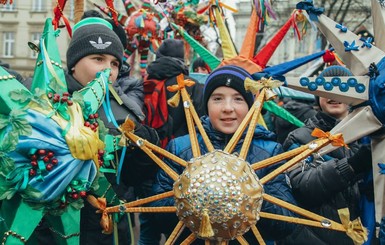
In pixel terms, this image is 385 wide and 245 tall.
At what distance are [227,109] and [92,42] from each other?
84 cm

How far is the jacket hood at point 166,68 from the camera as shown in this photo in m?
5.10

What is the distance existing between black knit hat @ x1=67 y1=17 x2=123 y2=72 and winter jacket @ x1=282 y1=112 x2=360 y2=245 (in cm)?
117

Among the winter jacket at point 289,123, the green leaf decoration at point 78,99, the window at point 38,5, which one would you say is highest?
the green leaf decoration at point 78,99

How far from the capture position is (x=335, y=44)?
8.40 ft

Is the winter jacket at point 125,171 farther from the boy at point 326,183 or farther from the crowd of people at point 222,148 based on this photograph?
the boy at point 326,183

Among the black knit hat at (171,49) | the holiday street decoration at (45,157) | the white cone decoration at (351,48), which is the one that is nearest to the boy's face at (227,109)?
the white cone decoration at (351,48)

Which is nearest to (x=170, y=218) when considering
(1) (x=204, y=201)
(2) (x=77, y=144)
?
(1) (x=204, y=201)

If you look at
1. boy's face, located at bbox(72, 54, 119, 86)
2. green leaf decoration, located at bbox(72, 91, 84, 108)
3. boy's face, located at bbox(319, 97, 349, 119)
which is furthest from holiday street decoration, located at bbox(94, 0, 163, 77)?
green leaf decoration, located at bbox(72, 91, 84, 108)

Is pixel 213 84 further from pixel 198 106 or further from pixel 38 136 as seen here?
pixel 198 106

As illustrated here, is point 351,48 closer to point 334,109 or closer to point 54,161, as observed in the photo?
point 334,109

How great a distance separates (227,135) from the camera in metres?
2.65

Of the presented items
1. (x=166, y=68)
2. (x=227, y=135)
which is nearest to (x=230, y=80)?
(x=227, y=135)

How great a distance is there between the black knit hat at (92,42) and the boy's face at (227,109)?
2.13 ft

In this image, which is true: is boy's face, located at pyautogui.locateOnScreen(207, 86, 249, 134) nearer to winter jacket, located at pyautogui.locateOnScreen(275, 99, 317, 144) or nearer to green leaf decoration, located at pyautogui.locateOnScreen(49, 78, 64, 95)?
green leaf decoration, located at pyautogui.locateOnScreen(49, 78, 64, 95)
